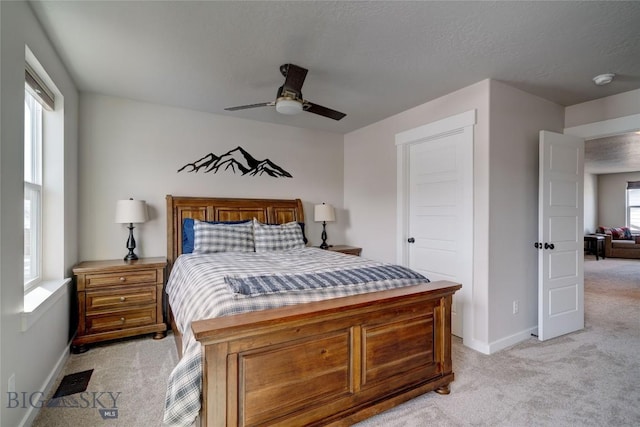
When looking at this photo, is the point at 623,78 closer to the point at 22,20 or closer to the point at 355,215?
the point at 355,215

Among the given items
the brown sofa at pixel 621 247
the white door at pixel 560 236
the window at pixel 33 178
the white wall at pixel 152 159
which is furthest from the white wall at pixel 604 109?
the brown sofa at pixel 621 247

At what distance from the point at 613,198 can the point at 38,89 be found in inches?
525

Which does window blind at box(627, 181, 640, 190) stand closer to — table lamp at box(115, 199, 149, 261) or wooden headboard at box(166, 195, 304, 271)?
wooden headboard at box(166, 195, 304, 271)

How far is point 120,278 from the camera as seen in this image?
2965 millimetres

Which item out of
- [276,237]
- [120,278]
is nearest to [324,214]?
[276,237]

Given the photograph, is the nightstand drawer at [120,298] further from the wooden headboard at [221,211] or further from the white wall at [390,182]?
the white wall at [390,182]

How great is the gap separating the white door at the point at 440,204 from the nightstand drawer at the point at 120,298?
A: 2.88 meters

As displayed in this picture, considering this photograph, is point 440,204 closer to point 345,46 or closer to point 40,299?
point 345,46

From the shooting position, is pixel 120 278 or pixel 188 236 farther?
pixel 188 236

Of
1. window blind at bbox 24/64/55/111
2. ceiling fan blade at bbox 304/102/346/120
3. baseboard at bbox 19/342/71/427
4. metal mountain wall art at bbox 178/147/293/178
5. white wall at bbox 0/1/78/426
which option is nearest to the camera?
white wall at bbox 0/1/78/426

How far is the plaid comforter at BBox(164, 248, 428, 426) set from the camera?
1.36 m

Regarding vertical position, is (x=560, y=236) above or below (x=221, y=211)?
below

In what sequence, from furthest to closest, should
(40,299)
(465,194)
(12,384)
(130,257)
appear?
(130,257)
(465,194)
(40,299)
(12,384)

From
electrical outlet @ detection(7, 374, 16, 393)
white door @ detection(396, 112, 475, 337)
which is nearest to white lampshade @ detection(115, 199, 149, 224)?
electrical outlet @ detection(7, 374, 16, 393)
